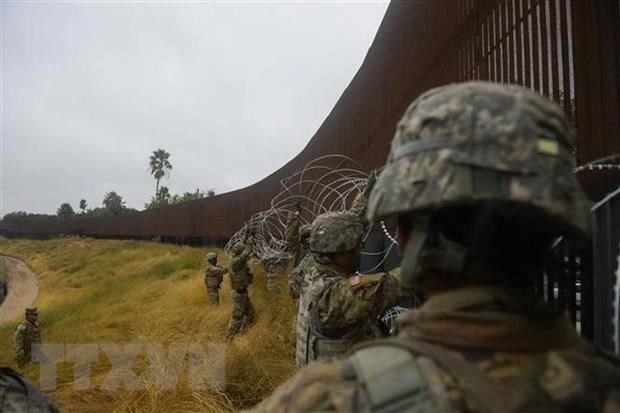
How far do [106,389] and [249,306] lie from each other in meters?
3.08

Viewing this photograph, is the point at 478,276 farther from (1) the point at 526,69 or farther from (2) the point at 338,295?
(1) the point at 526,69

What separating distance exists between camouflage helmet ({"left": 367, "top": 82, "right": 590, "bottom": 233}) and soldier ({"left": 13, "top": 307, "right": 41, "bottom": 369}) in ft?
31.8

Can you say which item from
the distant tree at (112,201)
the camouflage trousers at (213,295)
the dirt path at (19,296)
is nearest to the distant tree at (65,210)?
the distant tree at (112,201)

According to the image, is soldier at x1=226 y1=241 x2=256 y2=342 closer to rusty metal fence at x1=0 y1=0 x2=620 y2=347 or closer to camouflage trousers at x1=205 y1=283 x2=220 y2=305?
rusty metal fence at x1=0 y1=0 x2=620 y2=347

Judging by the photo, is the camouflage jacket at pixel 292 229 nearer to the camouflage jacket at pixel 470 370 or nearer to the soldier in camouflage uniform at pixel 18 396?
the soldier in camouflage uniform at pixel 18 396

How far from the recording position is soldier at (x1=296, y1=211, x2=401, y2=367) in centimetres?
253

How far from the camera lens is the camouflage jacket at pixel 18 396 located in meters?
1.85

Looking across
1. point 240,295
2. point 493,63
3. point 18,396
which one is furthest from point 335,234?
point 240,295

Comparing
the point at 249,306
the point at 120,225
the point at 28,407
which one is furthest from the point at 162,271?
the point at 120,225

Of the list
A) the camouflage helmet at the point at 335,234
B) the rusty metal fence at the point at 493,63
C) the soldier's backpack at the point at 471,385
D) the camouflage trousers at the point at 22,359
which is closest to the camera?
the soldier's backpack at the point at 471,385

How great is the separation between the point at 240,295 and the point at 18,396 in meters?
6.84

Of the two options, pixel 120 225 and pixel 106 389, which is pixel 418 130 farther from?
pixel 120 225

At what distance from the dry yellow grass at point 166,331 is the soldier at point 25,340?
1.74 ft

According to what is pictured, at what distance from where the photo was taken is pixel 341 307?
2.59 metres
